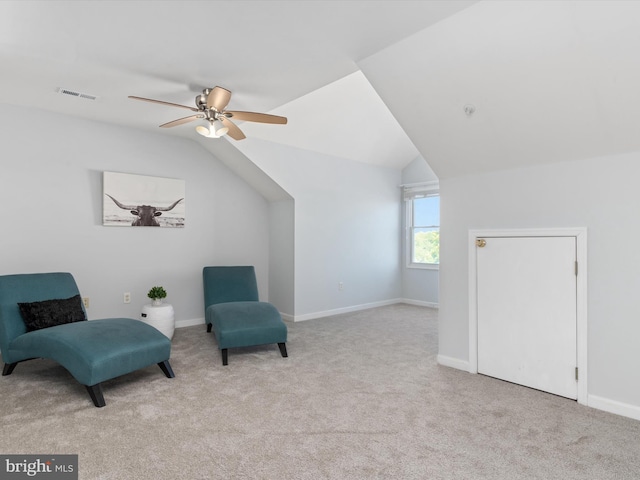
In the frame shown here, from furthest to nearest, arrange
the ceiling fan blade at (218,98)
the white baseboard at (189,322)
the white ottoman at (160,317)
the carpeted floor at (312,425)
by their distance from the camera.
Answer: the white baseboard at (189,322)
the white ottoman at (160,317)
the ceiling fan blade at (218,98)
the carpeted floor at (312,425)

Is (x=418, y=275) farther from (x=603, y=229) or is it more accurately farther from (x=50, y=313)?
(x=50, y=313)

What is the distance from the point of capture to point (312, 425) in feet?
7.29

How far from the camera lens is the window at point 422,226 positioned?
254 inches

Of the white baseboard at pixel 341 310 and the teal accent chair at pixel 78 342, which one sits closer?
the teal accent chair at pixel 78 342

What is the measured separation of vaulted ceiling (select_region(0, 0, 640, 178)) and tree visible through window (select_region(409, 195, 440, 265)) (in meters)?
3.33

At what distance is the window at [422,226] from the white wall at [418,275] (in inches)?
4.3

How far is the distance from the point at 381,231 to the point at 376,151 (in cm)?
138

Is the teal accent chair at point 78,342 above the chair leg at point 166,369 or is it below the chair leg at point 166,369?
above

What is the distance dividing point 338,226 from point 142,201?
2771 millimetres

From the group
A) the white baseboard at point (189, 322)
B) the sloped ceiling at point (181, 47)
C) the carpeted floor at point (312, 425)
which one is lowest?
the carpeted floor at point (312, 425)

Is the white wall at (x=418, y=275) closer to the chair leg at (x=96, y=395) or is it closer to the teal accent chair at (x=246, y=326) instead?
the teal accent chair at (x=246, y=326)

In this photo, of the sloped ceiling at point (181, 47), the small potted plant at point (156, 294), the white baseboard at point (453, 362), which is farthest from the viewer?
the small potted plant at point (156, 294)

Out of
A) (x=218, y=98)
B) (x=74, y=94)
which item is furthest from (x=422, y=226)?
(x=74, y=94)

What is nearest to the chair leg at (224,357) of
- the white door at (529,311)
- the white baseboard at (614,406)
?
the white door at (529,311)
